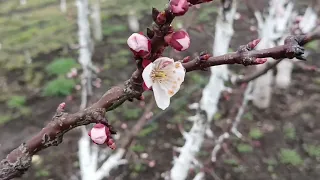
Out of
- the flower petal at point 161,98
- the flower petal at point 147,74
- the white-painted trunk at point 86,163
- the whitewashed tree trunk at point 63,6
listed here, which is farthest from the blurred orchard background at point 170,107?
the flower petal at point 147,74

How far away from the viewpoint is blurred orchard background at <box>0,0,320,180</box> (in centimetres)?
329

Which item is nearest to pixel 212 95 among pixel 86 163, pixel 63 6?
pixel 86 163

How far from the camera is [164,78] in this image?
857mm

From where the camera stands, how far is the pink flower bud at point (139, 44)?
27.0 inches

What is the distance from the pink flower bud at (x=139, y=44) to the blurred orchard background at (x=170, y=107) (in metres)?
1.75

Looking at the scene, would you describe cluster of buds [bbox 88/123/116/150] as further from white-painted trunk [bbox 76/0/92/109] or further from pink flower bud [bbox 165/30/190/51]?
white-painted trunk [bbox 76/0/92/109]

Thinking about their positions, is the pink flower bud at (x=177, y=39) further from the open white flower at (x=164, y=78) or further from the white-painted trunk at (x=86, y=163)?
the white-painted trunk at (x=86, y=163)

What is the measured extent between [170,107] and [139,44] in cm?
307

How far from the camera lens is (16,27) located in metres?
7.74

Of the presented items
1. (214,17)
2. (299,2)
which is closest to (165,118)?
(214,17)

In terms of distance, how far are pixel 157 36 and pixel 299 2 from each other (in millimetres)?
8463

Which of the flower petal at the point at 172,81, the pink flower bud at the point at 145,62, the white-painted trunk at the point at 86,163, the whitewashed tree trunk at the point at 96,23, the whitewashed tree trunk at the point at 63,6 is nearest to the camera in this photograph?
the pink flower bud at the point at 145,62

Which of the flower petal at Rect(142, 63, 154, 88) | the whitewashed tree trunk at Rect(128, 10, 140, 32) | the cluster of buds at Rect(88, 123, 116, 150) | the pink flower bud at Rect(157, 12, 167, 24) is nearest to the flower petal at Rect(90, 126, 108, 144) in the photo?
the cluster of buds at Rect(88, 123, 116, 150)

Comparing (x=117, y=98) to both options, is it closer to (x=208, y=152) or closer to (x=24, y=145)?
(x=24, y=145)
